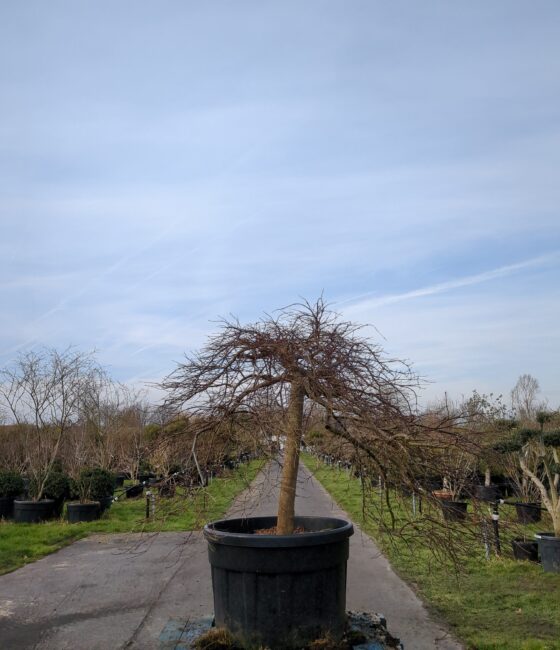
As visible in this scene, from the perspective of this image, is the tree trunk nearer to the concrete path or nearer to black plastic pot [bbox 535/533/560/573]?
the concrete path

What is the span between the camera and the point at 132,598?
272 inches

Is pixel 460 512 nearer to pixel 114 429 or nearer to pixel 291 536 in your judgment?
pixel 291 536

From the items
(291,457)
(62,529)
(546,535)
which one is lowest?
(62,529)

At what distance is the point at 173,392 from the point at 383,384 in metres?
1.53

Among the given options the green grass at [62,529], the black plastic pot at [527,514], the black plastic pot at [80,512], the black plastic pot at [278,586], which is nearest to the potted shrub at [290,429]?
the black plastic pot at [278,586]

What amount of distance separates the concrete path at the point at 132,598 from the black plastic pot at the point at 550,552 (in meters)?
1.68

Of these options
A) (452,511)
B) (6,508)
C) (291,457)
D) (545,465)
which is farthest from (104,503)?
(452,511)

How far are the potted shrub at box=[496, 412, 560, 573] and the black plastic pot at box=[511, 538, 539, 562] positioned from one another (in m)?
0.41

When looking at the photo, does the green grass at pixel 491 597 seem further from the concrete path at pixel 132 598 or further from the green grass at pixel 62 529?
the green grass at pixel 62 529

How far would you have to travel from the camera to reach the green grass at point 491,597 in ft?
16.5

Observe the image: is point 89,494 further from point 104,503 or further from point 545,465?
point 545,465

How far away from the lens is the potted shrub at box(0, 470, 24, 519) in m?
13.3

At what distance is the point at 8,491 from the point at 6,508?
35 centimetres

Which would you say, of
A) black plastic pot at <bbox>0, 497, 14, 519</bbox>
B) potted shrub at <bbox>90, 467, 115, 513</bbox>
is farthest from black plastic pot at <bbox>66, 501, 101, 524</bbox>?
black plastic pot at <bbox>0, 497, 14, 519</bbox>
